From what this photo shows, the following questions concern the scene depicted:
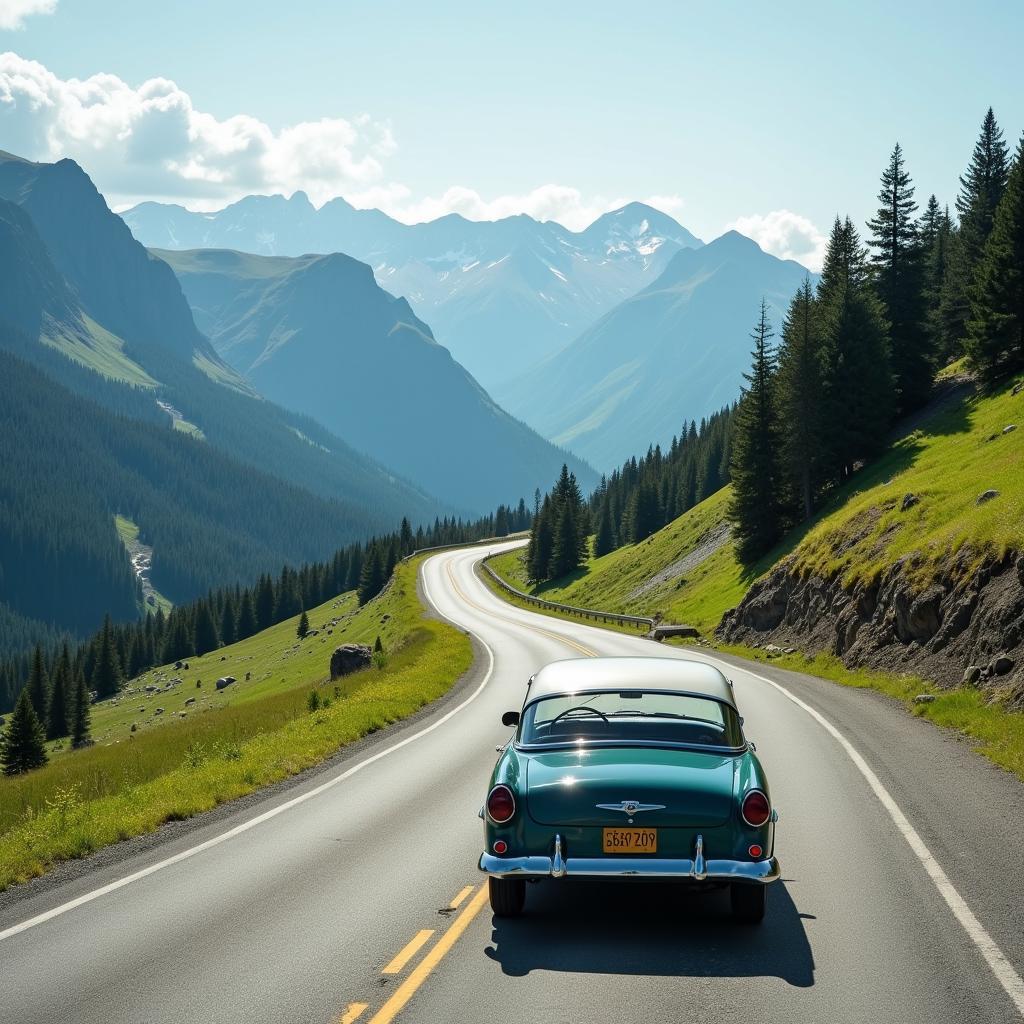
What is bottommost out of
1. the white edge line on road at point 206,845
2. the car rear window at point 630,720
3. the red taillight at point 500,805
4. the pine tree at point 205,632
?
the pine tree at point 205,632

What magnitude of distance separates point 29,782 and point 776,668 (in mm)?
22138

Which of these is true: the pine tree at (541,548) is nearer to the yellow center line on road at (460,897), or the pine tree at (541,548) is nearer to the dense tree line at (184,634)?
the dense tree line at (184,634)

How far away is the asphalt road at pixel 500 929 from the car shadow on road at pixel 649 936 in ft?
0.08

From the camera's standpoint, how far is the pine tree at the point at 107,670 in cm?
12006

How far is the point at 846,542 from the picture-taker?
37.1 metres

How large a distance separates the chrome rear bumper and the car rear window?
1.27m

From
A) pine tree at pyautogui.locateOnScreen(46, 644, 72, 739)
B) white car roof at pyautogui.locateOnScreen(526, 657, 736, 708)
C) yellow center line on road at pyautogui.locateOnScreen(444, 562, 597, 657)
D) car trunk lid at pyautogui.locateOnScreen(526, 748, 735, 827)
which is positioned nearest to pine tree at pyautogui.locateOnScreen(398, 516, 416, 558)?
yellow center line on road at pyautogui.locateOnScreen(444, 562, 597, 657)

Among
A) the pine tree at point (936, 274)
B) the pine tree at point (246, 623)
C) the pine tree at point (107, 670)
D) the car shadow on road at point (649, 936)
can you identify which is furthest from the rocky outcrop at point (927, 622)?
the pine tree at point (246, 623)

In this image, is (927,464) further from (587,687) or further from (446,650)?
(587,687)

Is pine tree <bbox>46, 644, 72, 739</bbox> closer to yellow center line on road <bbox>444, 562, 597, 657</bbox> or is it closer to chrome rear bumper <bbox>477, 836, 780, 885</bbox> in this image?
yellow center line on road <bbox>444, 562, 597, 657</bbox>

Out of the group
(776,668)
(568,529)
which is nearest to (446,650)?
(776,668)

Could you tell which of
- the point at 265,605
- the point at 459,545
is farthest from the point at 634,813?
the point at 265,605

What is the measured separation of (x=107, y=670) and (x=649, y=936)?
125m

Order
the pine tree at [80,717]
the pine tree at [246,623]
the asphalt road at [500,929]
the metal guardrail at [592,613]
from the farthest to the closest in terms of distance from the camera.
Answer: the pine tree at [246,623]
the pine tree at [80,717]
the metal guardrail at [592,613]
the asphalt road at [500,929]
